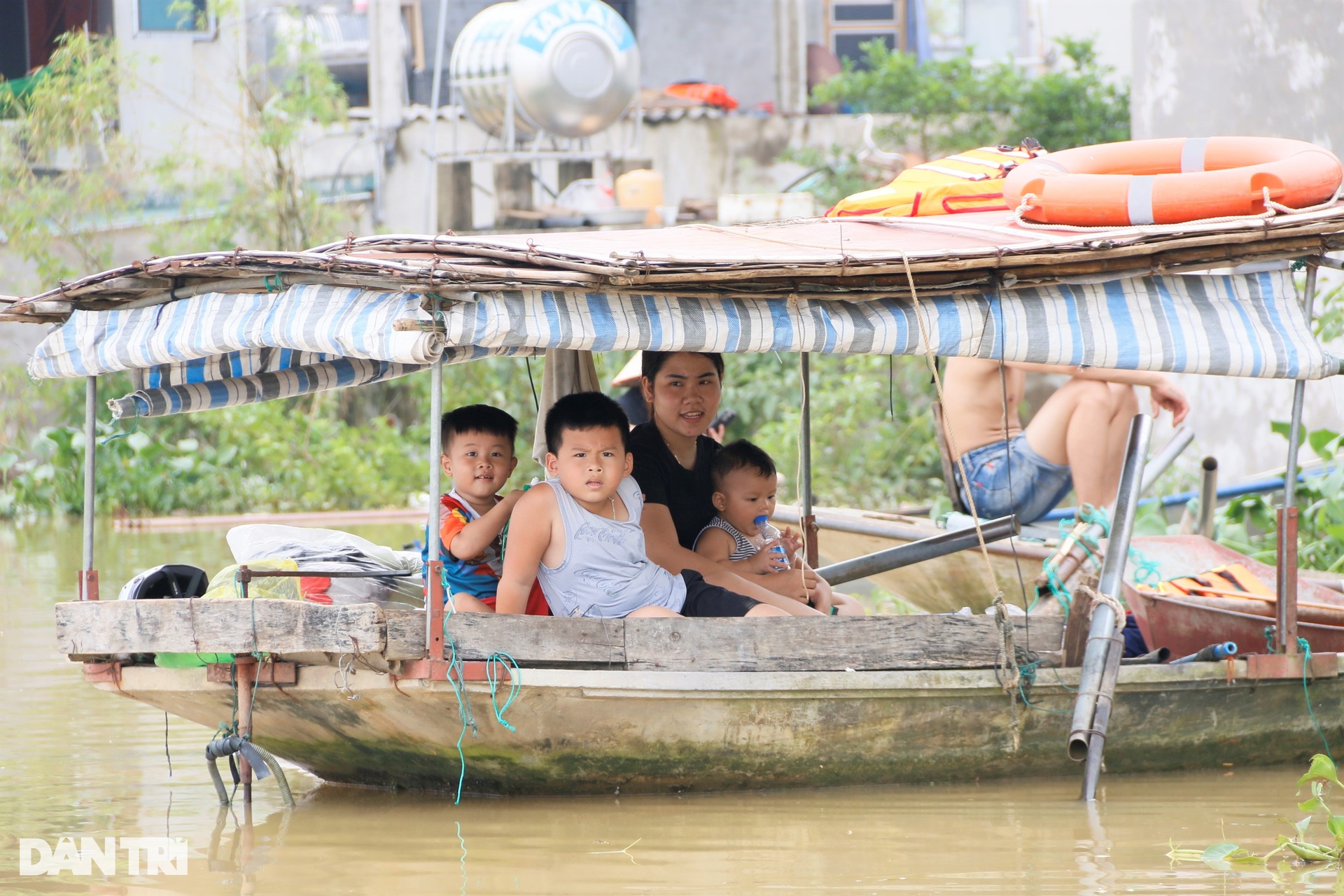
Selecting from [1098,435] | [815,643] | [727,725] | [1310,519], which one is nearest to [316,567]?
[727,725]

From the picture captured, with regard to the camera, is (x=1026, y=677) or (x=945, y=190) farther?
(x=945, y=190)

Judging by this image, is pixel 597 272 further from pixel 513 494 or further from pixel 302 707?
pixel 302 707

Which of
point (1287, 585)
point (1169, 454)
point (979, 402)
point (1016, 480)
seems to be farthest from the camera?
point (979, 402)

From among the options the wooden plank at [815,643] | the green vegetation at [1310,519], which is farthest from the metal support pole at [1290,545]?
the green vegetation at [1310,519]

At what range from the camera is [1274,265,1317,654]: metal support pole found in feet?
15.8

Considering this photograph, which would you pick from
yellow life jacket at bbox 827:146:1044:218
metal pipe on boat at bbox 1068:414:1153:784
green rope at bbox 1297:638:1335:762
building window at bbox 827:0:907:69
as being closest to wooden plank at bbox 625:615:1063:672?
metal pipe on boat at bbox 1068:414:1153:784

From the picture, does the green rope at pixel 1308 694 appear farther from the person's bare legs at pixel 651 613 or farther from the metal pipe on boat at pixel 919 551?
the person's bare legs at pixel 651 613

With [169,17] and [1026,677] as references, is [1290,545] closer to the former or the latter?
[1026,677]

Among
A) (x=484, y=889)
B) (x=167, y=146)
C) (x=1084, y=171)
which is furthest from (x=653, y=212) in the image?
(x=484, y=889)

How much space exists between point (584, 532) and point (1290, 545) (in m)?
2.18

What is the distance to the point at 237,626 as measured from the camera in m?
4.35

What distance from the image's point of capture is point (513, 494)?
4688mm

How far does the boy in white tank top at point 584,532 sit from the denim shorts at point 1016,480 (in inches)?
92.7

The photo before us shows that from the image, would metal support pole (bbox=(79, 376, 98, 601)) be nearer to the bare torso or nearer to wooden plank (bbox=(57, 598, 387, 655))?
wooden plank (bbox=(57, 598, 387, 655))
